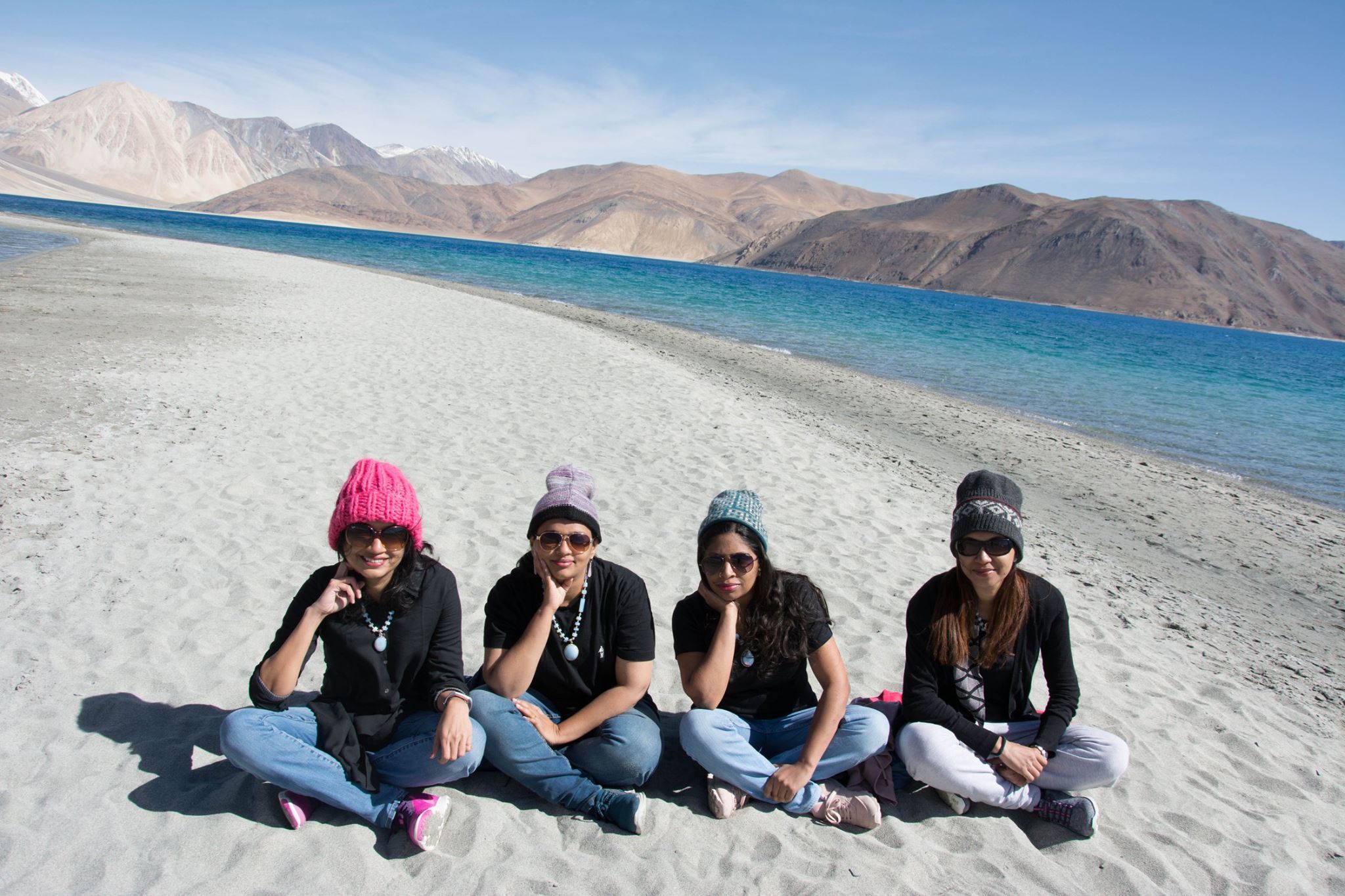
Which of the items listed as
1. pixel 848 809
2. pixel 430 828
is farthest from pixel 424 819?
pixel 848 809

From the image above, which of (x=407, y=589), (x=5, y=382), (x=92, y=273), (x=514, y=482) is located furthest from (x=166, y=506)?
(x=92, y=273)

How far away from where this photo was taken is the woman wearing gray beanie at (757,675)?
295 cm

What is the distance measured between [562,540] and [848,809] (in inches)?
58.8

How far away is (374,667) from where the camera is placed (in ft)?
9.34

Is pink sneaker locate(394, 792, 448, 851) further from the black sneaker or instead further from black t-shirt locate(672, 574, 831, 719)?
the black sneaker

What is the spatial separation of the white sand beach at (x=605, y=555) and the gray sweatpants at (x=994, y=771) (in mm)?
147

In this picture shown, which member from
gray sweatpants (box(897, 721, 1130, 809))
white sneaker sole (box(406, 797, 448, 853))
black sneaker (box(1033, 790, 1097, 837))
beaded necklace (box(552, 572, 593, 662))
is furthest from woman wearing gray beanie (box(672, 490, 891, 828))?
white sneaker sole (box(406, 797, 448, 853))

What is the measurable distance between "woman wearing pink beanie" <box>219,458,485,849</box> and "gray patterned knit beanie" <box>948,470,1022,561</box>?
1945 mm

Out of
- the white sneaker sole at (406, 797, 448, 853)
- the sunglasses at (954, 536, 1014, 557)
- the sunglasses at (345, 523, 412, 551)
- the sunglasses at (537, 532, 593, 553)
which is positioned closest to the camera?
the white sneaker sole at (406, 797, 448, 853)

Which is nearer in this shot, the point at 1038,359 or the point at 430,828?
the point at 430,828

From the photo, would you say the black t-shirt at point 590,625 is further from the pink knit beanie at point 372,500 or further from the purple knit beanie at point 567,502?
the pink knit beanie at point 372,500

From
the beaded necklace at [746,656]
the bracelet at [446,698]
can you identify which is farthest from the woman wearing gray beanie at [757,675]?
the bracelet at [446,698]

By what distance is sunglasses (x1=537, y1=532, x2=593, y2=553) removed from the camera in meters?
2.85

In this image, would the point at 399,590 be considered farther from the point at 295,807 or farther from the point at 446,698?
the point at 295,807
